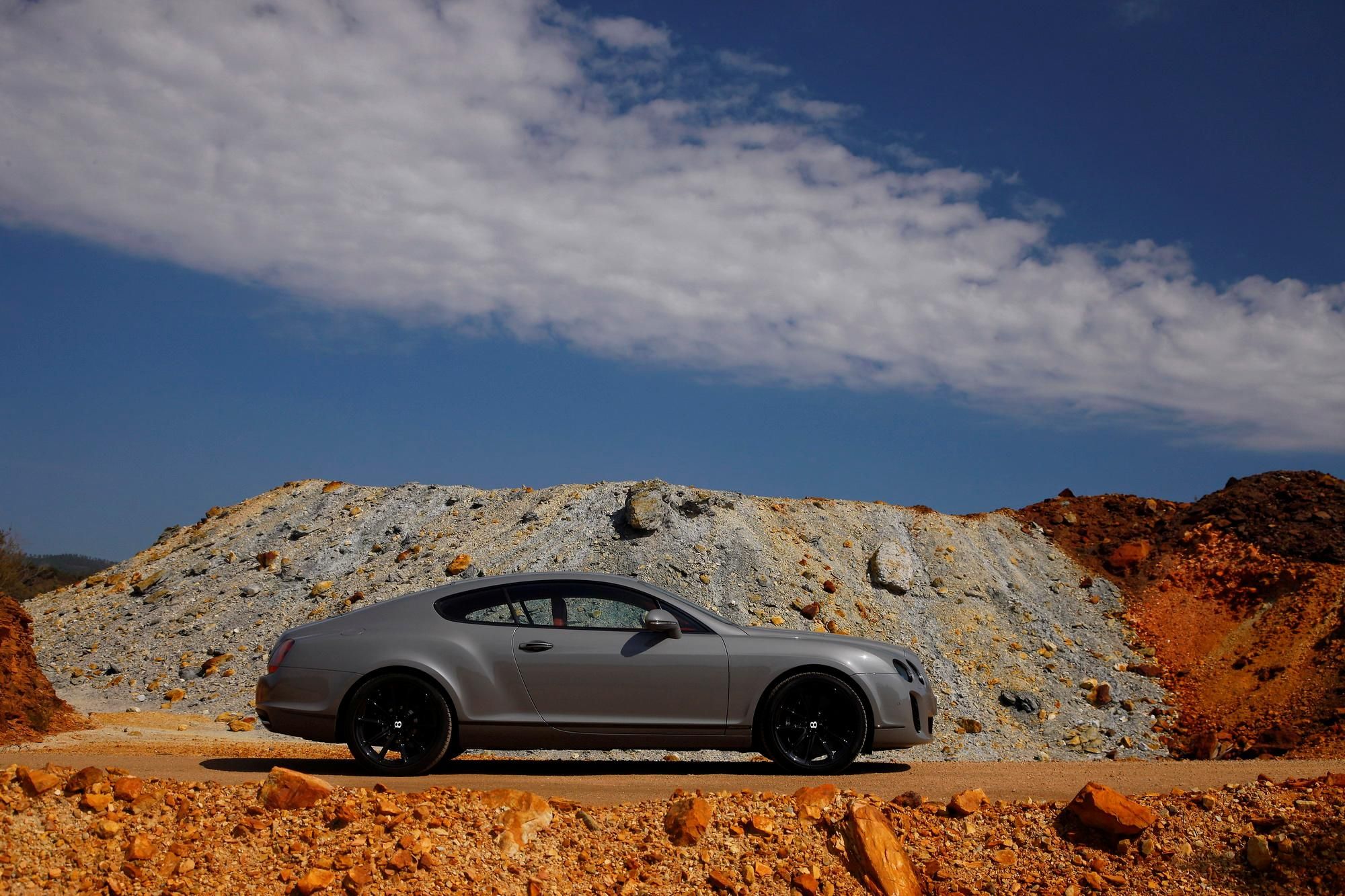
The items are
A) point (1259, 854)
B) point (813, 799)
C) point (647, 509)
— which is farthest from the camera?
point (647, 509)

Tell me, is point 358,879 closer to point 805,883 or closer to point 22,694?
point 805,883

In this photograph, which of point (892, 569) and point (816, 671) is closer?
point (816, 671)

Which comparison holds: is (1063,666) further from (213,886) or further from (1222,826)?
(213,886)

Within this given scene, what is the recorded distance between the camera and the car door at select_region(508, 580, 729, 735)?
7.92m

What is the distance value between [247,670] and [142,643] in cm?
364

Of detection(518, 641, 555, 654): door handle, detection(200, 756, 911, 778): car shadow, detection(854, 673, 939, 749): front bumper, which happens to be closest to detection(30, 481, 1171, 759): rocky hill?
detection(200, 756, 911, 778): car shadow

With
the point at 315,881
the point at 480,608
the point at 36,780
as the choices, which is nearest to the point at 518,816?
the point at 315,881

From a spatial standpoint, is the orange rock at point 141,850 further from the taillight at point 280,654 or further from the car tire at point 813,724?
the car tire at point 813,724

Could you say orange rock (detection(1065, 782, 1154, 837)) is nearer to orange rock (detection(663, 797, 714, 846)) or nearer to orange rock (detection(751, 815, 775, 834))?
orange rock (detection(751, 815, 775, 834))

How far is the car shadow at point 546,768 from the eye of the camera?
808 centimetres

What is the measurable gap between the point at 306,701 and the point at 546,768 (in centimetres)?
203

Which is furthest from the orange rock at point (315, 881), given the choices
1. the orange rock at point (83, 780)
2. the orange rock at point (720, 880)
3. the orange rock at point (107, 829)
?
the orange rock at point (720, 880)

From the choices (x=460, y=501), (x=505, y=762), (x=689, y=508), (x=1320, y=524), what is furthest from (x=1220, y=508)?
(x=505, y=762)

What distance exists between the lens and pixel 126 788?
6367 mm
